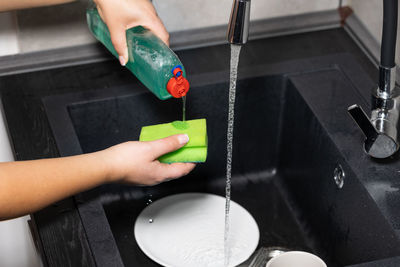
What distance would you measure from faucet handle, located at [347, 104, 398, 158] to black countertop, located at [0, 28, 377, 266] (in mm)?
288

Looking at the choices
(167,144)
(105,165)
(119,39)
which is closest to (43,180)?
(105,165)

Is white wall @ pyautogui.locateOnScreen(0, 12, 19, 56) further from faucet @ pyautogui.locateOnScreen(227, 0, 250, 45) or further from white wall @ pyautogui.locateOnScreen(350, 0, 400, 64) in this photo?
white wall @ pyautogui.locateOnScreen(350, 0, 400, 64)

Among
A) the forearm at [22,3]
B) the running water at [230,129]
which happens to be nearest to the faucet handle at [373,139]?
the running water at [230,129]

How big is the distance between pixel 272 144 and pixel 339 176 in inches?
11.0

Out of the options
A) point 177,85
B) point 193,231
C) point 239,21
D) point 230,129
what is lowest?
point 193,231

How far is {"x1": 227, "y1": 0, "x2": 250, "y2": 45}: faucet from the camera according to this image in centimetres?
95

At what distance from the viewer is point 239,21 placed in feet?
3.16

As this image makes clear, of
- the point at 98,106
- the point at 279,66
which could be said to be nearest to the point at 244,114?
the point at 279,66

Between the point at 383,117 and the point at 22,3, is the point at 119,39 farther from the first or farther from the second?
the point at 383,117

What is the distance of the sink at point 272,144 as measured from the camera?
4.05 feet

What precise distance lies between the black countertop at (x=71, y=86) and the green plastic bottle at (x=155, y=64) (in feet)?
0.53

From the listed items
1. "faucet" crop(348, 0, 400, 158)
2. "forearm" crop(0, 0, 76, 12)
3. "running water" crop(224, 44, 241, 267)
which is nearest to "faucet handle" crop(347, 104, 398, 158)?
"faucet" crop(348, 0, 400, 158)

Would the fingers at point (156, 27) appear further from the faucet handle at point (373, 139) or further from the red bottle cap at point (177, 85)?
the faucet handle at point (373, 139)

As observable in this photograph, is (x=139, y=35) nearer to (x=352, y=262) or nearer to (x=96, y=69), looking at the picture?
(x=96, y=69)
